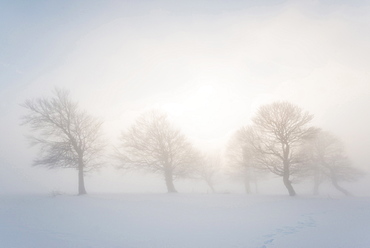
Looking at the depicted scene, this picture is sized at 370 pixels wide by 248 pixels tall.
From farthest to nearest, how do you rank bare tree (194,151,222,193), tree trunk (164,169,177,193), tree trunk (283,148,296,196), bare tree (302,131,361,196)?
bare tree (194,151,222,193)
bare tree (302,131,361,196)
tree trunk (164,169,177,193)
tree trunk (283,148,296,196)

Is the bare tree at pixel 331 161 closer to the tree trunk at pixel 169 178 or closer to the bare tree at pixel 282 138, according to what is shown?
the bare tree at pixel 282 138

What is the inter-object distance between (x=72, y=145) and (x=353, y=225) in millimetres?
20079

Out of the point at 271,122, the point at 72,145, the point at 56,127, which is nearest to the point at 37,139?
the point at 56,127

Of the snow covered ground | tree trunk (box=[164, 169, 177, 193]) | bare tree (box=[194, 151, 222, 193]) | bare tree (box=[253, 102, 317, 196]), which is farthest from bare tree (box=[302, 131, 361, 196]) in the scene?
tree trunk (box=[164, 169, 177, 193])

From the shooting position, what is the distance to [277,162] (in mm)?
17562

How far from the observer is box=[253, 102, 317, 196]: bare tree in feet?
56.2

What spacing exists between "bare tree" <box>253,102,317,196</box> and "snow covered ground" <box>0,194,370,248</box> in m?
6.01

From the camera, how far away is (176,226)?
7.80 metres

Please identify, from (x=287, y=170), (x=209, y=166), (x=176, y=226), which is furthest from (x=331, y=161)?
(x=176, y=226)

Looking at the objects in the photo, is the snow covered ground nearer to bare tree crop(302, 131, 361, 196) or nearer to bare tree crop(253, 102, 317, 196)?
bare tree crop(253, 102, 317, 196)

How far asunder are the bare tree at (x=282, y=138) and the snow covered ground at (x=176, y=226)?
601 cm

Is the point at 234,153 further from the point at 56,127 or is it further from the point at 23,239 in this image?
the point at 23,239

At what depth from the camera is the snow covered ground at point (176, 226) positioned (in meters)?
6.07

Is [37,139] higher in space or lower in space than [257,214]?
higher
